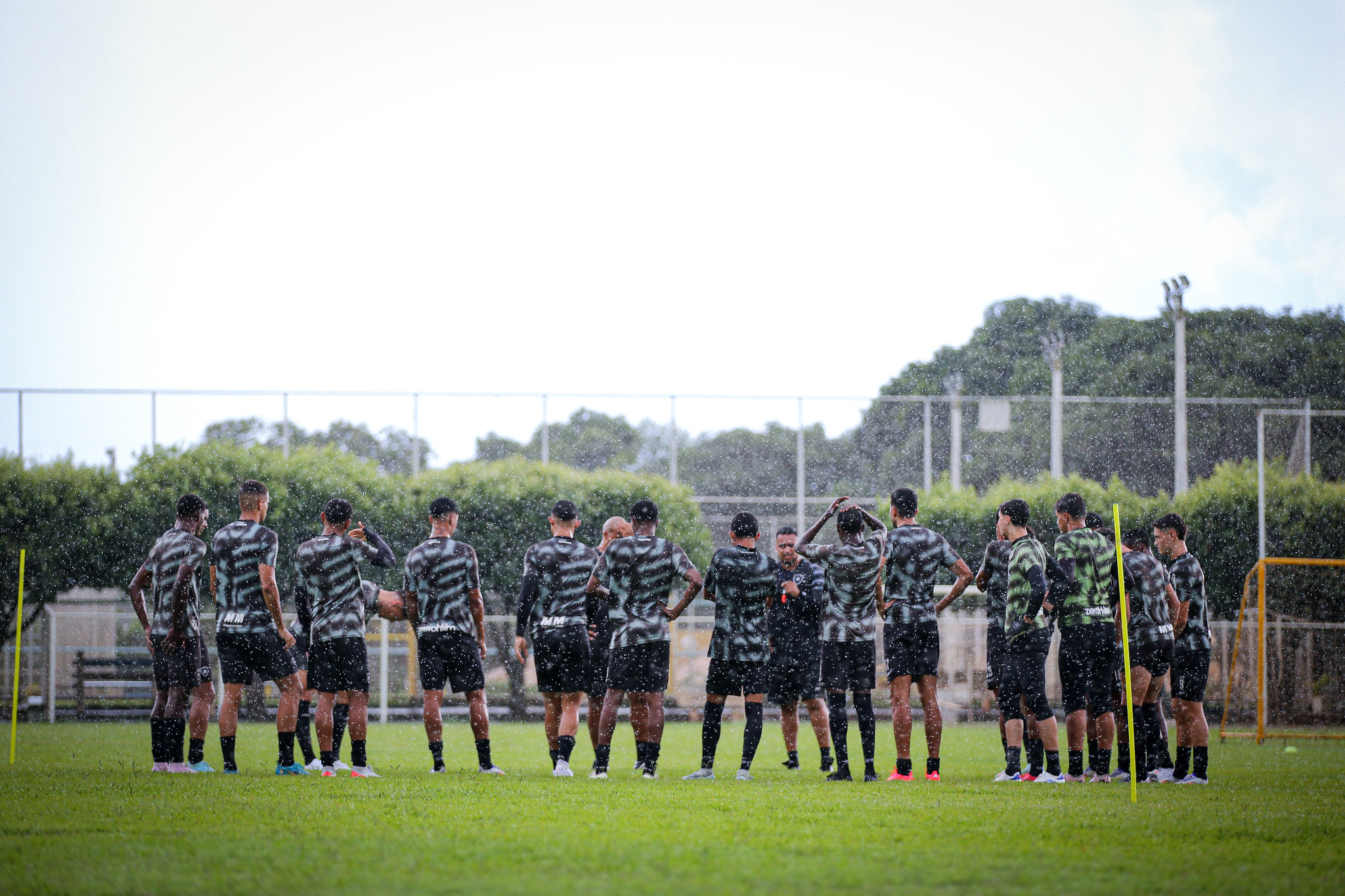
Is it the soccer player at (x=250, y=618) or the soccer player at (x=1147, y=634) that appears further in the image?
the soccer player at (x=1147, y=634)

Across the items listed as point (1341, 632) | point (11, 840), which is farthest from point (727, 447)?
point (11, 840)

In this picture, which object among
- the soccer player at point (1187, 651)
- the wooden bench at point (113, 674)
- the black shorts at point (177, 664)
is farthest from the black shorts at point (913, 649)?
the wooden bench at point (113, 674)

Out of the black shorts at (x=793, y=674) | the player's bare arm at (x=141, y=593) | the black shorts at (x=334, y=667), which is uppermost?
the player's bare arm at (x=141, y=593)

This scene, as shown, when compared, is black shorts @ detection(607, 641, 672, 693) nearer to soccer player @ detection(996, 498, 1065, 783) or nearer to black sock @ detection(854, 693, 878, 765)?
black sock @ detection(854, 693, 878, 765)

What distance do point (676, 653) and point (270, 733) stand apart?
973cm

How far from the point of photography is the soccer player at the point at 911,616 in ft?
31.2

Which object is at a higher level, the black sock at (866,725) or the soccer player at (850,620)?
the soccer player at (850,620)

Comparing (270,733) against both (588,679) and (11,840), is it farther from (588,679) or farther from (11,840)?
(11,840)

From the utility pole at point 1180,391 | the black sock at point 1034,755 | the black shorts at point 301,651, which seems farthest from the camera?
the utility pole at point 1180,391

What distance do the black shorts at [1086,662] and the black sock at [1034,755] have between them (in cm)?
36

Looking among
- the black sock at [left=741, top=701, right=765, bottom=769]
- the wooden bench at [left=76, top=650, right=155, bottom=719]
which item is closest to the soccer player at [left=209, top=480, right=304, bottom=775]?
the black sock at [left=741, top=701, right=765, bottom=769]

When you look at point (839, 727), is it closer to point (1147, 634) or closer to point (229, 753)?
point (1147, 634)

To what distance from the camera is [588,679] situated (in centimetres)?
967

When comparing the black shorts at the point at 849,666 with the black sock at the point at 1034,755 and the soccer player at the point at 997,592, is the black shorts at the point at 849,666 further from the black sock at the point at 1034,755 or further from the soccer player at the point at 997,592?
the black sock at the point at 1034,755
